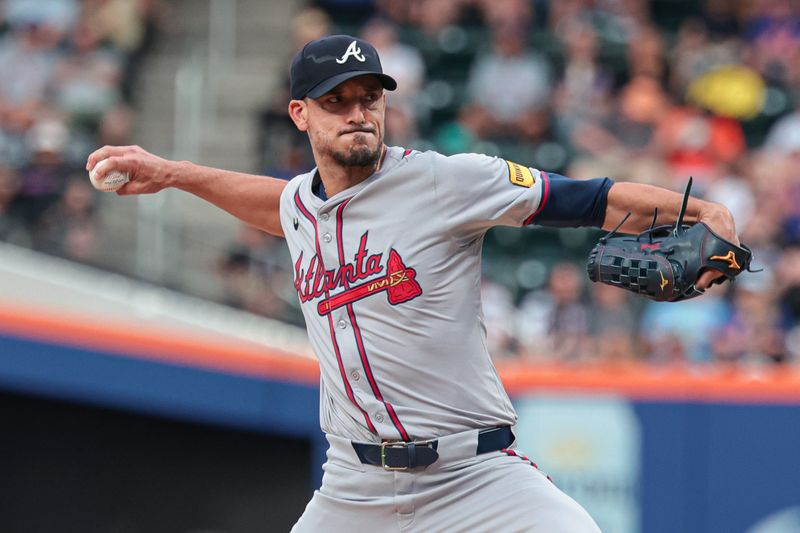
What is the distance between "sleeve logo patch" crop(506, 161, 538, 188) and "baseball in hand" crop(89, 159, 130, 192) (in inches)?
50.7

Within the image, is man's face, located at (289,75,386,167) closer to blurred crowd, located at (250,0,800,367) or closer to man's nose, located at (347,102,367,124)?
man's nose, located at (347,102,367,124)

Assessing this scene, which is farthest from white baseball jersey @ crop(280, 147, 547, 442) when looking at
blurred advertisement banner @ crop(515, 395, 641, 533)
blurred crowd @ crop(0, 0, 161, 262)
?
blurred crowd @ crop(0, 0, 161, 262)

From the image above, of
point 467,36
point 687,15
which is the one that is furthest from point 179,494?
point 687,15

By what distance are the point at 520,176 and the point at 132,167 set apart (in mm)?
1308

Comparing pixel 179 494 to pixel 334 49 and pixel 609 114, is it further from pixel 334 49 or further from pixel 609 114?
pixel 609 114

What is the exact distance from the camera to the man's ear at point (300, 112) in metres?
4.05

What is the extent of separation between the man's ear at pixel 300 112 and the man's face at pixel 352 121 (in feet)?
0.22

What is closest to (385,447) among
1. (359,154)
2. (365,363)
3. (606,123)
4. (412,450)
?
(412,450)

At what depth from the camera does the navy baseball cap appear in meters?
3.85

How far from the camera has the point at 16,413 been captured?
731 centimetres

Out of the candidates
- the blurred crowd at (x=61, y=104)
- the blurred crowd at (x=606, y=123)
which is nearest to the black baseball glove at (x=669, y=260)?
the blurred crowd at (x=606, y=123)

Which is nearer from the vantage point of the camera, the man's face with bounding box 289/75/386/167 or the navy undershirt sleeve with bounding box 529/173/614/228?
the navy undershirt sleeve with bounding box 529/173/614/228

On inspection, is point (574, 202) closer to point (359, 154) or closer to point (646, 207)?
point (646, 207)

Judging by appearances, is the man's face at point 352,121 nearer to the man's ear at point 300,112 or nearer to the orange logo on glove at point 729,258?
the man's ear at point 300,112
